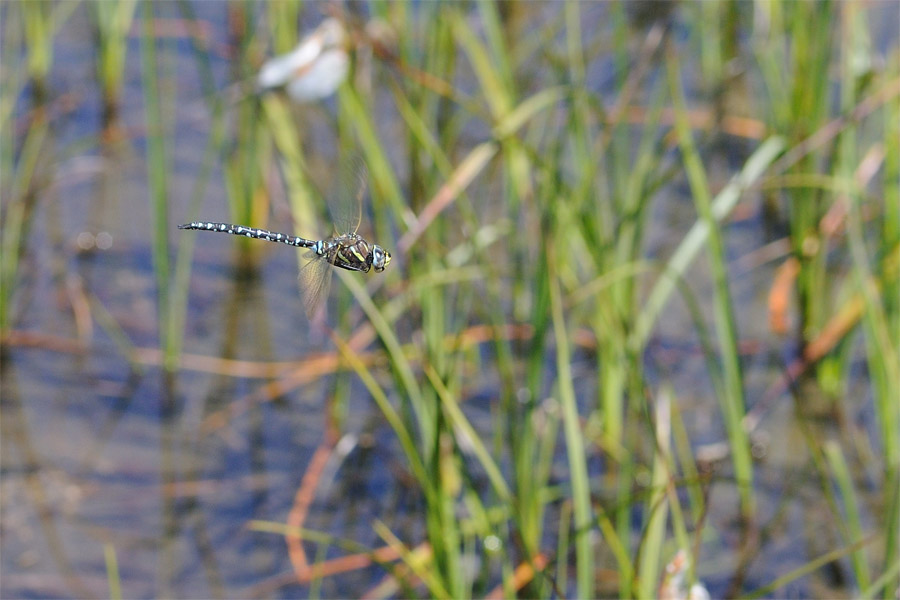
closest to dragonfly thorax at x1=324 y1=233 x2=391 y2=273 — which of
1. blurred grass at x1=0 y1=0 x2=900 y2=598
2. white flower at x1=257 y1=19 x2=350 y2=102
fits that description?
blurred grass at x1=0 y1=0 x2=900 y2=598

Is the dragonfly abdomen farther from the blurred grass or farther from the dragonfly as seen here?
the blurred grass

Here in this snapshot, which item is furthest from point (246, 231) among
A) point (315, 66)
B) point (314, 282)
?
point (315, 66)

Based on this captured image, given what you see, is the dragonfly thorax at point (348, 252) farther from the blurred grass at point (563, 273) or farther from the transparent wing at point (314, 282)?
the blurred grass at point (563, 273)

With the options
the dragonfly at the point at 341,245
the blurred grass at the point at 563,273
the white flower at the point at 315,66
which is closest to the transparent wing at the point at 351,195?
the dragonfly at the point at 341,245

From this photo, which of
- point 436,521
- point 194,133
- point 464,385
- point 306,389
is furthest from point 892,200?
point 194,133

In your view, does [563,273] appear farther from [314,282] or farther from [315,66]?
[314,282]
